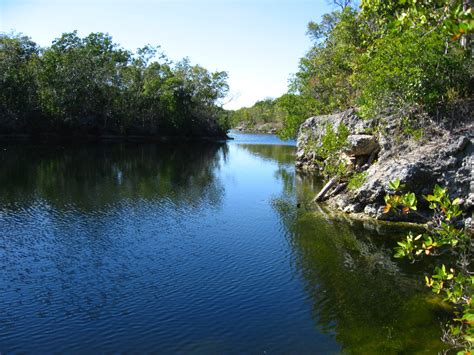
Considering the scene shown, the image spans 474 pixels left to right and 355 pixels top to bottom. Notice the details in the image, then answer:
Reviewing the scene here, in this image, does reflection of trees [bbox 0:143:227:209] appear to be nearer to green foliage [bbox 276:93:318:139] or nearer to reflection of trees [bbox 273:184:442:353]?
green foliage [bbox 276:93:318:139]

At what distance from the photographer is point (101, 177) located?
38.8 metres

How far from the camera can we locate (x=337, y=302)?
587 inches

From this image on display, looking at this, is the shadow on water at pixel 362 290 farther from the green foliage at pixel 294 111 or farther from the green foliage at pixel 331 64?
the green foliage at pixel 294 111

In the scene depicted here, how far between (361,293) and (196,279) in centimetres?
576

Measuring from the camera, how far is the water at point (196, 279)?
40.9 ft

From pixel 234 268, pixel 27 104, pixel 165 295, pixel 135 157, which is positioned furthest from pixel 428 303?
pixel 27 104

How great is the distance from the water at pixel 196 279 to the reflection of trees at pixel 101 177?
0.41 m

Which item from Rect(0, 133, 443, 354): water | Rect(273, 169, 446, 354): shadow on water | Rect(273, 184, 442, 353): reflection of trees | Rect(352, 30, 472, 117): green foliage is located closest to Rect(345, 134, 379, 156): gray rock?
Rect(0, 133, 443, 354): water

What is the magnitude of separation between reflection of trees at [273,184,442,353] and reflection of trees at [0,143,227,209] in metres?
11.1

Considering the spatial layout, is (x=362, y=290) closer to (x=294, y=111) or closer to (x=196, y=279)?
(x=196, y=279)

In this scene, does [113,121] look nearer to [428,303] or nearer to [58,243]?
[58,243]

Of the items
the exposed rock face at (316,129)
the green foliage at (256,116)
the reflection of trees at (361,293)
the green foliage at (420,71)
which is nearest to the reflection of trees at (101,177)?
the exposed rock face at (316,129)

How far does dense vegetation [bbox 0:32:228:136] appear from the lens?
69.5 metres

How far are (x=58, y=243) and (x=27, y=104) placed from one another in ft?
184
